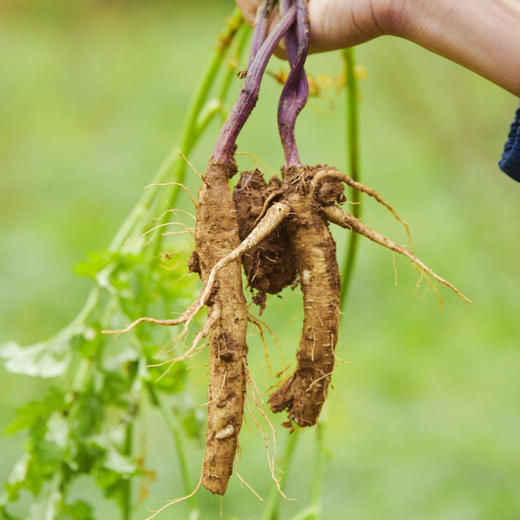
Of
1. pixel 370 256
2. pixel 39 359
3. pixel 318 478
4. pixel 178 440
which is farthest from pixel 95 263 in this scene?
pixel 370 256

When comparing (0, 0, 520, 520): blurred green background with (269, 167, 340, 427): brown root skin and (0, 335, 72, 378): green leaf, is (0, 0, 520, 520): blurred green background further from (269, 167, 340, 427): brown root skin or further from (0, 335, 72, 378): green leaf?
(0, 335, 72, 378): green leaf

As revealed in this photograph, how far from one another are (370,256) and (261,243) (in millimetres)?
2650

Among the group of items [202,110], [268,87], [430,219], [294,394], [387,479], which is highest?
[268,87]

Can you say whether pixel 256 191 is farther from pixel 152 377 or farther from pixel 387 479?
pixel 387 479

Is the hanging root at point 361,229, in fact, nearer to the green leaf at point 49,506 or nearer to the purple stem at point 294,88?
the purple stem at point 294,88

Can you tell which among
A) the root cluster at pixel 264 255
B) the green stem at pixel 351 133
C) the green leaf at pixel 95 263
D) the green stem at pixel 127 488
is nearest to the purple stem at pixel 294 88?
the root cluster at pixel 264 255

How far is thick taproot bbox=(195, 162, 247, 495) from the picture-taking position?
2.82 feet

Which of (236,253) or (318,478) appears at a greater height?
(236,253)

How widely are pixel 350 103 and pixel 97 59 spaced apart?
5539 millimetres

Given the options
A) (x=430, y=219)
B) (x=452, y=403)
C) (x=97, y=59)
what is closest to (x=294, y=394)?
(x=452, y=403)

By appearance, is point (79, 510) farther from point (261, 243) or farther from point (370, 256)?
point (370, 256)

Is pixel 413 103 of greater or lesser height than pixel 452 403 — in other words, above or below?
above

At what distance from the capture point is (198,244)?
3.01ft

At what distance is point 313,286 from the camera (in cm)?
92
